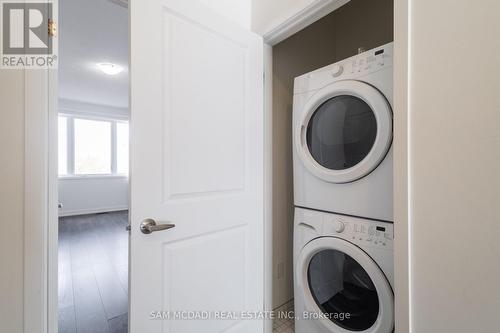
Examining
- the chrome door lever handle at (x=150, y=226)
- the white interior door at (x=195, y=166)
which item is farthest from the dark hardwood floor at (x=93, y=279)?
the chrome door lever handle at (x=150, y=226)

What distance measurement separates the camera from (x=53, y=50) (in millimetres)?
810

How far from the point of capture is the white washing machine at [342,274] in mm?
969

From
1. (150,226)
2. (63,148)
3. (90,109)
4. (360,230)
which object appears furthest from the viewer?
(90,109)

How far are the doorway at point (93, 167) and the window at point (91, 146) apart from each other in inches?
0.6

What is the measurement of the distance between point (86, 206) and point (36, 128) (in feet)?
16.5

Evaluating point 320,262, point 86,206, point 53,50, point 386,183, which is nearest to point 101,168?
point 86,206

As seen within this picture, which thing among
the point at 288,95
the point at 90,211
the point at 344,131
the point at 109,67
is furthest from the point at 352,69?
the point at 90,211

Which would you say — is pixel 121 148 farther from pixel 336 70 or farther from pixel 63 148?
pixel 336 70

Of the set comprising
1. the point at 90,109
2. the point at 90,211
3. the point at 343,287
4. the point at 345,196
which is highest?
the point at 90,109

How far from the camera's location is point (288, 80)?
1842 mm

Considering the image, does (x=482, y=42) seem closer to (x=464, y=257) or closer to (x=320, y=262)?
(x=464, y=257)

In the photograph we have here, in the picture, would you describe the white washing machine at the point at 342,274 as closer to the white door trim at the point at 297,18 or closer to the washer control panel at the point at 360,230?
the washer control panel at the point at 360,230

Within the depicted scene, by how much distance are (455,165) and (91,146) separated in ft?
19.5

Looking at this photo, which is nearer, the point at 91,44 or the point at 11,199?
the point at 11,199
